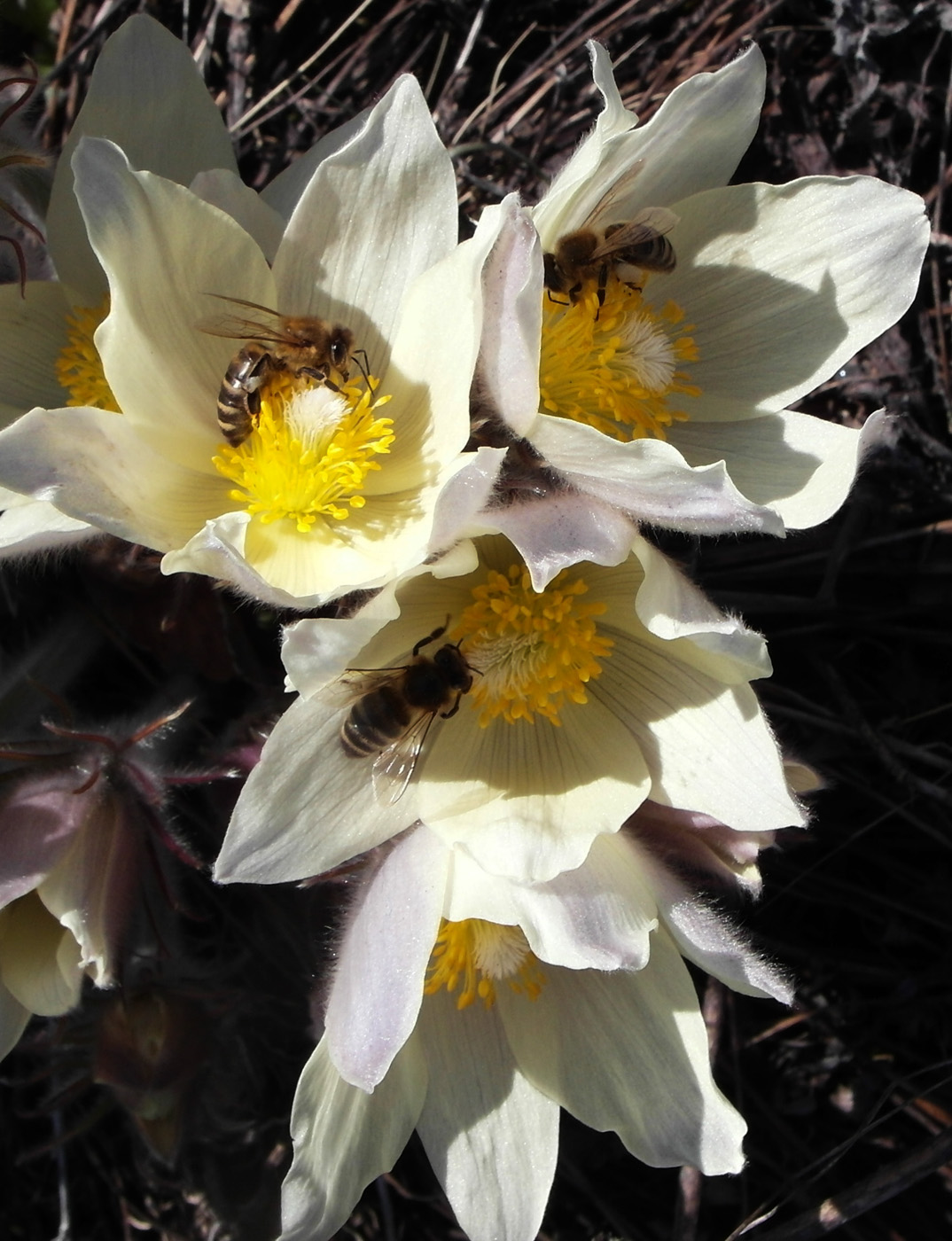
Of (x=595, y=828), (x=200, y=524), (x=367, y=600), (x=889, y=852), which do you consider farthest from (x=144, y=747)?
(x=889, y=852)

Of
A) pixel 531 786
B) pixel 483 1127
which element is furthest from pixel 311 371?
pixel 483 1127

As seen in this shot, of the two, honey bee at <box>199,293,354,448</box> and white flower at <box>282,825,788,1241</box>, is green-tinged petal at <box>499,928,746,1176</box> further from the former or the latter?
honey bee at <box>199,293,354,448</box>

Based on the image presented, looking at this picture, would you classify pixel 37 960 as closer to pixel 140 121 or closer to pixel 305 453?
pixel 305 453

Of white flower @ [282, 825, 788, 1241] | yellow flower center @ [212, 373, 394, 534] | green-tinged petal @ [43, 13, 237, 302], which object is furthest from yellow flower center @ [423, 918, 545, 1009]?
green-tinged petal @ [43, 13, 237, 302]

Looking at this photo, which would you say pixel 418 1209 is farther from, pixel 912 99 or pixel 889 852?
pixel 912 99

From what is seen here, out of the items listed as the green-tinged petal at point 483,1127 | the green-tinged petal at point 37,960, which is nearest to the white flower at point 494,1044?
the green-tinged petal at point 483,1127
